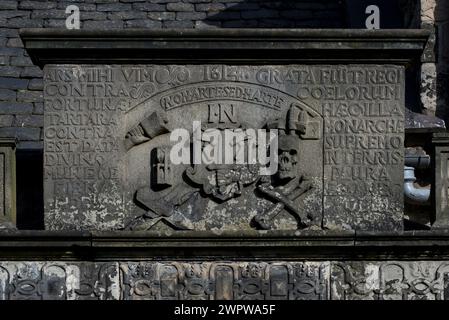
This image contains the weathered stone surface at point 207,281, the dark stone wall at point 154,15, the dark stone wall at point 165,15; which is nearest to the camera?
the weathered stone surface at point 207,281

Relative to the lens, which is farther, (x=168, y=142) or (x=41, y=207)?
(x=41, y=207)

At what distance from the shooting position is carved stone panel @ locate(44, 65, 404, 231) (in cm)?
1330

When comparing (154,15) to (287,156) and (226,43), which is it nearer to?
(226,43)

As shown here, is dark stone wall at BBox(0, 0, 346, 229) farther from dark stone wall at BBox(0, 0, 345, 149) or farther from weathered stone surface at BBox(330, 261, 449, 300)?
weathered stone surface at BBox(330, 261, 449, 300)

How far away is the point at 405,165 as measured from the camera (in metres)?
13.9

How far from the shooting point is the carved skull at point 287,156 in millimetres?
13328

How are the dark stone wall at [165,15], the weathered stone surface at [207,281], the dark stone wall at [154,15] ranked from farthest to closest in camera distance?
the dark stone wall at [165,15] < the dark stone wall at [154,15] < the weathered stone surface at [207,281]

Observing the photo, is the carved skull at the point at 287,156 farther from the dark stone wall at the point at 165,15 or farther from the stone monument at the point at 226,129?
the dark stone wall at the point at 165,15

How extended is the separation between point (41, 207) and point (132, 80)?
1579 mm

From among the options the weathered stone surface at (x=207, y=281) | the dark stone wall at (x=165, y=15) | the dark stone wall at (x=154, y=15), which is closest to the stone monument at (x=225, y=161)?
the weathered stone surface at (x=207, y=281)

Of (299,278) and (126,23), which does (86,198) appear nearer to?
(299,278)

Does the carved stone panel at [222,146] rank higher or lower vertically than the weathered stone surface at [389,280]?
higher

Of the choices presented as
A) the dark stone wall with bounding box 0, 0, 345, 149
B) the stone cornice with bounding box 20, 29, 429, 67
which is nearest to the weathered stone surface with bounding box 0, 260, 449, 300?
the stone cornice with bounding box 20, 29, 429, 67
